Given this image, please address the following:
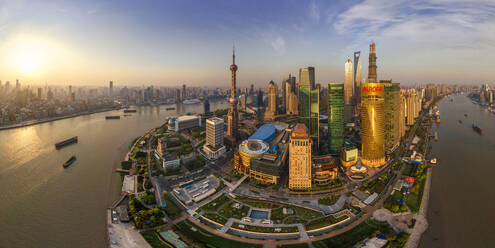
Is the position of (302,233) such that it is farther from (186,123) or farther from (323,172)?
(186,123)

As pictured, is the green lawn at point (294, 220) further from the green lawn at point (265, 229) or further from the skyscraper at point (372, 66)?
the skyscraper at point (372, 66)

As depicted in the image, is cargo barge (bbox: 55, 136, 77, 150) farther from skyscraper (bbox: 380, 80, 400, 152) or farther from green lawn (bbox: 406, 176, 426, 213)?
skyscraper (bbox: 380, 80, 400, 152)

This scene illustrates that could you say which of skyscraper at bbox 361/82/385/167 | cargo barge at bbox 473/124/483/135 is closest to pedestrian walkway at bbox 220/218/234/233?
skyscraper at bbox 361/82/385/167

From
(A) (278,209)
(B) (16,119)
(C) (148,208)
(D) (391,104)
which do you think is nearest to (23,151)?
(B) (16,119)

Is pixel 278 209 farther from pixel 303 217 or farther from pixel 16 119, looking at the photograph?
pixel 16 119

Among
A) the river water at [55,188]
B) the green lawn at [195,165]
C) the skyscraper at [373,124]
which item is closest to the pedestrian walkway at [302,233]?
the river water at [55,188]

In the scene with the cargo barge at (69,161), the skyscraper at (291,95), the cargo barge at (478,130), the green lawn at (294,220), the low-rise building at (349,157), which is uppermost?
the skyscraper at (291,95)

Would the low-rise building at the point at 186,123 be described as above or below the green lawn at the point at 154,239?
above
